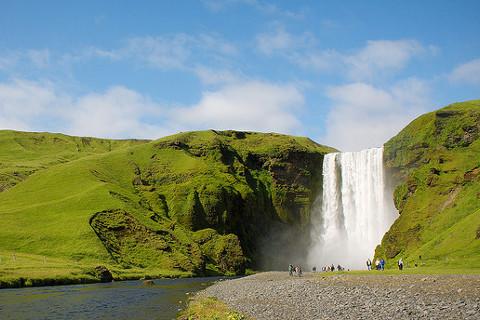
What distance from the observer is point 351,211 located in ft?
476

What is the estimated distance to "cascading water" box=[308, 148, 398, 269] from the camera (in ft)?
433

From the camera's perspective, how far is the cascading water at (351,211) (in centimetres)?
13200

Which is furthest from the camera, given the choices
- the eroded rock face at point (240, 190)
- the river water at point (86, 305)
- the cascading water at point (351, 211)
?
the eroded rock face at point (240, 190)

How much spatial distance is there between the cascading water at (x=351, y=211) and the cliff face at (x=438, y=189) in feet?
31.7

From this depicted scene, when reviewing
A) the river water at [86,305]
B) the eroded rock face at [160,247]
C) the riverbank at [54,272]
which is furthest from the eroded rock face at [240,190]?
the river water at [86,305]

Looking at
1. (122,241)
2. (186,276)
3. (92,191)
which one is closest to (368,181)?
(186,276)

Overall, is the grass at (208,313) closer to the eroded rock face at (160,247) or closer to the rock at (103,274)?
the rock at (103,274)

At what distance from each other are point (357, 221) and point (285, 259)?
3806cm

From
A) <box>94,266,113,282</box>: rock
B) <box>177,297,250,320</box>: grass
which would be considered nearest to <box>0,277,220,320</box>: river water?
<box>177,297,250,320</box>: grass

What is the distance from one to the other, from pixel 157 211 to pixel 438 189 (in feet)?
286

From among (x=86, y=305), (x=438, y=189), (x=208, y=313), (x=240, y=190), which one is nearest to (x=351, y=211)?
(x=240, y=190)

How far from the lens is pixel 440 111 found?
12062 cm

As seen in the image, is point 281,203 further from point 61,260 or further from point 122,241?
point 61,260

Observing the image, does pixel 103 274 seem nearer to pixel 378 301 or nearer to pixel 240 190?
pixel 378 301
